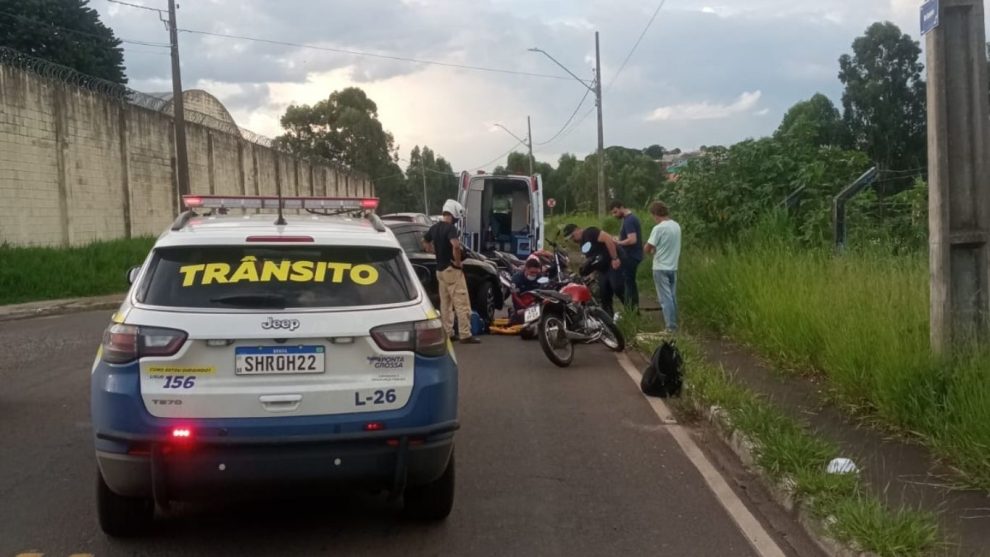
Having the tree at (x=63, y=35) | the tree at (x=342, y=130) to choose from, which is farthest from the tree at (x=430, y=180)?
the tree at (x=63, y=35)

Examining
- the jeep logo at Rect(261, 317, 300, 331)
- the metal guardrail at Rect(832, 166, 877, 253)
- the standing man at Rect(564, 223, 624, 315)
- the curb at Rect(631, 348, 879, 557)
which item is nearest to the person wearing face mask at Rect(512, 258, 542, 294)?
the standing man at Rect(564, 223, 624, 315)

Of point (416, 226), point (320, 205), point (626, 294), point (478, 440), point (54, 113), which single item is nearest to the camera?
point (320, 205)

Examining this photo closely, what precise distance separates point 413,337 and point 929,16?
4.58 metres

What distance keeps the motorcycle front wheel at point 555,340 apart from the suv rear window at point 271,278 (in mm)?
5509

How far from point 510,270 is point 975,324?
9647 millimetres

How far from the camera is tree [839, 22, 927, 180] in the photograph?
142 feet

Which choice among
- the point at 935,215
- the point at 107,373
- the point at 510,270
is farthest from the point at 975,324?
the point at 510,270

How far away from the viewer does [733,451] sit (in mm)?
6727

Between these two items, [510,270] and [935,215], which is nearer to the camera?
[935,215]

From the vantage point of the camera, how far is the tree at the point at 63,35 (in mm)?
39281

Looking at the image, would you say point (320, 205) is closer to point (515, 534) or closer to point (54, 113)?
point (515, 534)

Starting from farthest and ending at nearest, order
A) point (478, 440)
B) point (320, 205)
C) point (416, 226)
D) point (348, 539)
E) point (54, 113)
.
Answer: point (54, 113) < point (416, 226) < point (478, 440) < point (320, 205) < point (348, 539)

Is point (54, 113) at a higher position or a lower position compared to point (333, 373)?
higher

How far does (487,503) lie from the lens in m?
5.63
